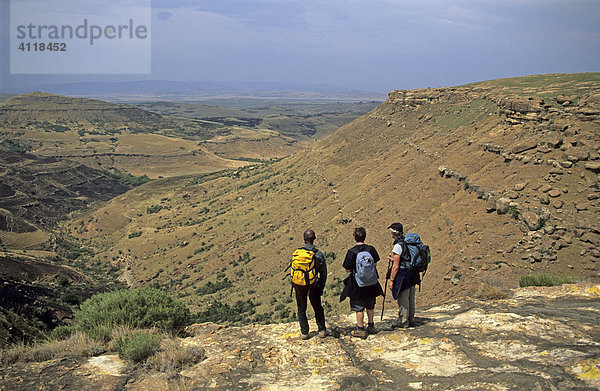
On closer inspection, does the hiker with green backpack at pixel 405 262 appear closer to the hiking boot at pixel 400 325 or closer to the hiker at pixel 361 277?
the hiker at pixel 361 277

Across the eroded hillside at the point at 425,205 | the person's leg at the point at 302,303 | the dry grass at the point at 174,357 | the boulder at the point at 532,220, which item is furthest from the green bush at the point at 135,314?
the boulder at the point at 532,220

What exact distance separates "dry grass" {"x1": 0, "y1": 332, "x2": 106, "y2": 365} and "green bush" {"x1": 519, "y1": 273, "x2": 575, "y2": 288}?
8659mm

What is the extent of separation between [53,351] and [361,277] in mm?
4787

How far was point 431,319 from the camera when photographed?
7.06m

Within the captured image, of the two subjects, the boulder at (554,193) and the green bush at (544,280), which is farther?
the boulder at (554,193)

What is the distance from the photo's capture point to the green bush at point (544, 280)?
8.55 meters

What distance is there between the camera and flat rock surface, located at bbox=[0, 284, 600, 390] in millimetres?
4668

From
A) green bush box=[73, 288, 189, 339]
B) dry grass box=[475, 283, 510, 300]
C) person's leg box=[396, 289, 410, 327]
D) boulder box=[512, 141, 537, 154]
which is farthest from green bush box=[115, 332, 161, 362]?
boulder box=[512, 141, 537, 154]

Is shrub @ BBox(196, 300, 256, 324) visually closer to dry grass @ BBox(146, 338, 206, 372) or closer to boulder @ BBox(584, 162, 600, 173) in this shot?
dry grass @ BBox(146, 338, 206, 372)

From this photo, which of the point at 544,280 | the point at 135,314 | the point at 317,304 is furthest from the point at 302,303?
the point at 544,280

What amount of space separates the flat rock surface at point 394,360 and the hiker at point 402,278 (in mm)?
241

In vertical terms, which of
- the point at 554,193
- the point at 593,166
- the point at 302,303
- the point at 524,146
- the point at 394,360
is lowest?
the point at 394,360

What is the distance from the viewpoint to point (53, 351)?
19.4ft

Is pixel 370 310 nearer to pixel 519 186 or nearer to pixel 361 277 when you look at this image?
pixel 361 277
